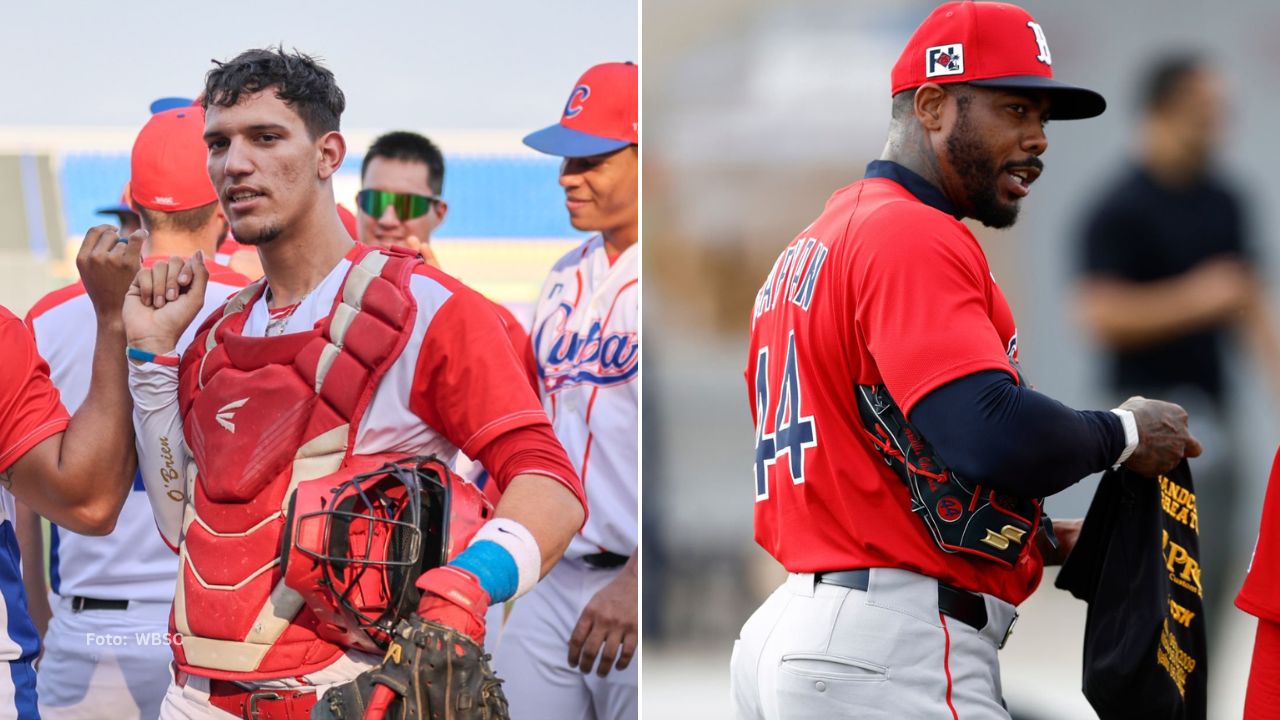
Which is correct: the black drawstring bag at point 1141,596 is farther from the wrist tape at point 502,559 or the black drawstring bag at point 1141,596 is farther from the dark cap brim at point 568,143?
the dark cap brim at point 568,143

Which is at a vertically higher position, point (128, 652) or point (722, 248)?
point (722, 248)

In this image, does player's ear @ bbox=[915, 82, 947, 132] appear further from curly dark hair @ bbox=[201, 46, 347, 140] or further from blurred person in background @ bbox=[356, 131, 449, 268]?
blurred person in background @ bbox=[356, 131, 449, 268]

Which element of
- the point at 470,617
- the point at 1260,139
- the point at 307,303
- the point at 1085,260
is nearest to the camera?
the point at 470,617

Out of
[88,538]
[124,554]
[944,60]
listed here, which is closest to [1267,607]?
[944,60]

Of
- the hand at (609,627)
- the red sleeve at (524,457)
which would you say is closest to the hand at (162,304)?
the red sleeve at (524,457)

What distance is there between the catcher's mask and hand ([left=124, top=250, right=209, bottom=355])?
443 millimetres

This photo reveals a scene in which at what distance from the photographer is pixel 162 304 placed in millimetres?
2598

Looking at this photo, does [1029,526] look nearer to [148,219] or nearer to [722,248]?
[148,219]

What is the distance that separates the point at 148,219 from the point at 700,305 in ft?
7.11

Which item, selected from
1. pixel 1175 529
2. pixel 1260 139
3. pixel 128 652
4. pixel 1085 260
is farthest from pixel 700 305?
pixel 1175 529

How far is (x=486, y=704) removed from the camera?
2.21m

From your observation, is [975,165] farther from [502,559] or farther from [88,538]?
[88,538]

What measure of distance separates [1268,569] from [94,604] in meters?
2.87

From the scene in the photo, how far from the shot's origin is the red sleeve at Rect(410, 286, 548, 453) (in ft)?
8.02
